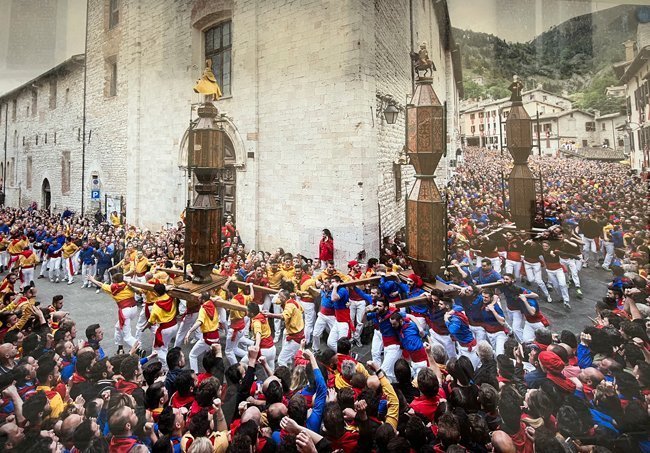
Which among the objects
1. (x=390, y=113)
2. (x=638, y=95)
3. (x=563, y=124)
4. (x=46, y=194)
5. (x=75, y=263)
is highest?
(x=390, y=113)

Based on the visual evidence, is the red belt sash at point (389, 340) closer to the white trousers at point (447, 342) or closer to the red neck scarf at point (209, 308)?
the white trousers at point (447, 342)

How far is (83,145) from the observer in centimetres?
1445

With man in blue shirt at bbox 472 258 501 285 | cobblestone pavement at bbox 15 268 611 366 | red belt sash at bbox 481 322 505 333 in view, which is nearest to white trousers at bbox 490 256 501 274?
cobblestone pavement at bbox 15 268 611 366

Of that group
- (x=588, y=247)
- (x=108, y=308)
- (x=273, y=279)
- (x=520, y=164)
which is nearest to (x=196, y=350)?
(x=273, y=279)

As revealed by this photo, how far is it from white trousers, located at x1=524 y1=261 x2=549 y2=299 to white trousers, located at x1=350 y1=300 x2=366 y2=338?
4.08 meters

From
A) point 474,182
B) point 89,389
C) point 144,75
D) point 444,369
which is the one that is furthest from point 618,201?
point 144,75

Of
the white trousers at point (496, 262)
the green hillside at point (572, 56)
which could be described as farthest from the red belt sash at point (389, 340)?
the green hillside at point (572, 56)

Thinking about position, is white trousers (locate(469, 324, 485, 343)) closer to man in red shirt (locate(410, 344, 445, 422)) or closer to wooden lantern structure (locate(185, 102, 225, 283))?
man in red shirt (locate(410, 344, 445, 422))

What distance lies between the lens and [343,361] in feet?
12.1

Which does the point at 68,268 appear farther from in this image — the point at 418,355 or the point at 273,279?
the point at 418,355

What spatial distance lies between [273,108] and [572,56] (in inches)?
272

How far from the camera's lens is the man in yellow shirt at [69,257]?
8.04 metres

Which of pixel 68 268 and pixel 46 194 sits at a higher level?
pixel 46 194

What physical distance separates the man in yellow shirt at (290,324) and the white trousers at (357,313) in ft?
5.14
